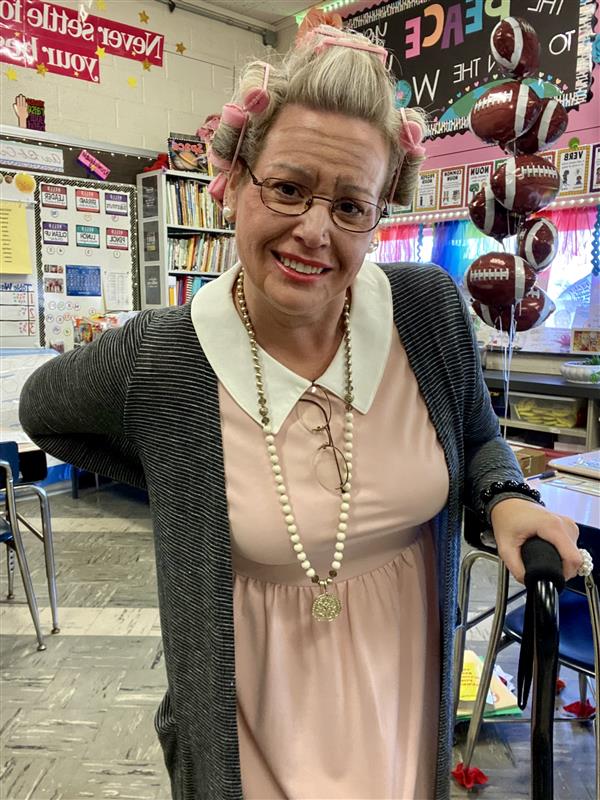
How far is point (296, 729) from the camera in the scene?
909 millimetres

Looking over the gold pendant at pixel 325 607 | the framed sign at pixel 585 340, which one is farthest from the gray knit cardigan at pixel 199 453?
the framed sign at pixel 585 340

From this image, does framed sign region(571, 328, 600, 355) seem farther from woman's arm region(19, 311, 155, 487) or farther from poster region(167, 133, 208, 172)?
woman's arm region(19, 311, 155, 487)

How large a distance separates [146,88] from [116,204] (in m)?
1.05

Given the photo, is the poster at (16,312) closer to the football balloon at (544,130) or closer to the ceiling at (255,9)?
the ceiling at (255,9)

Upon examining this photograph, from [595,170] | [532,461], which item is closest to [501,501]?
[532,461]

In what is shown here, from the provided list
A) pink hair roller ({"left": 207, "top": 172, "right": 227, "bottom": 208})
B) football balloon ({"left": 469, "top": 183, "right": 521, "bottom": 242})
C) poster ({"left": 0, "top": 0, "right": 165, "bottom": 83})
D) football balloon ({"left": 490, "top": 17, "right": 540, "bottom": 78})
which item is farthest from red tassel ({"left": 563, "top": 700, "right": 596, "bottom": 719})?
poster ({"left": 0, "top": 0, "right": 165, "bottom": 83})

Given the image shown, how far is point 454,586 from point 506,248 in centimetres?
394

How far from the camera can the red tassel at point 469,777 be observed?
1.81 metres

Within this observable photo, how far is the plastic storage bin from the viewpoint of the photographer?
144 inches

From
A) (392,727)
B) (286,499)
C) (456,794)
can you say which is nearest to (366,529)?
(286,499)

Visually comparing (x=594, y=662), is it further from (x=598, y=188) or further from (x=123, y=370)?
(x=598, y=188)

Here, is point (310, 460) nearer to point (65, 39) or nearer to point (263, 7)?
point (65, 39)

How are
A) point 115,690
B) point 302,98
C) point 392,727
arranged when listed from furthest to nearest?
point 115,690 → point 392,727 → point 302,98

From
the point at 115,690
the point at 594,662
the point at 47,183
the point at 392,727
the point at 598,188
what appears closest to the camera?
the point at 392,727
